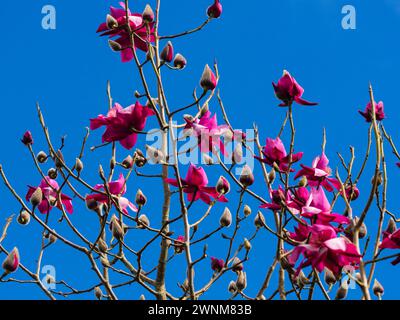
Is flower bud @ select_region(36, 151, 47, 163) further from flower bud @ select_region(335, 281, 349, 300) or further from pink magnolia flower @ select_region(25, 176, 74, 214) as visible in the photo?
flower bud @ select_region(335, 281, 349, 300)

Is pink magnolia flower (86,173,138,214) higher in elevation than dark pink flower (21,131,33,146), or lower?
lower

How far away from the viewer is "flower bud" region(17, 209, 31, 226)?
8.63 feet

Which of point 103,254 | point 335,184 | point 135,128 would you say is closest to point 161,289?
point 103,254

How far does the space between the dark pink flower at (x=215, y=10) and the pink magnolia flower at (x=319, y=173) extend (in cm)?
91

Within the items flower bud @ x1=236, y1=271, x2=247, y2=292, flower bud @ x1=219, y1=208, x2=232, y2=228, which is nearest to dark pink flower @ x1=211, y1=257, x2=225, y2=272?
flower bud @ x1=236, y1=271, x2=247, y2=292

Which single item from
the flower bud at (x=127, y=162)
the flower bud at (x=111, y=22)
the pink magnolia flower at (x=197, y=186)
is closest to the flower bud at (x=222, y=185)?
the pink magnolia flower at (x=197, y=186)

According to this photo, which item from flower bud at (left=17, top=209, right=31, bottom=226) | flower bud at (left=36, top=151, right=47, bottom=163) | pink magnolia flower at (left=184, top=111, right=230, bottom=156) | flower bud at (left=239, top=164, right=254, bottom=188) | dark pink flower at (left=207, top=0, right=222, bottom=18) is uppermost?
dark pink flower at (left=207, top=0, right=222, bottom=18)

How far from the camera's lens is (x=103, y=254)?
8.15ft

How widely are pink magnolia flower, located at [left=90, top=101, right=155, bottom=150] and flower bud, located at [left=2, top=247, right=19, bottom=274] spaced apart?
1.82 feet

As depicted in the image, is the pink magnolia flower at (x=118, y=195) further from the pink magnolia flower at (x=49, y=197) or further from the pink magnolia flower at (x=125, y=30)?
the pink magnolia flower at (x=125, y=30)
